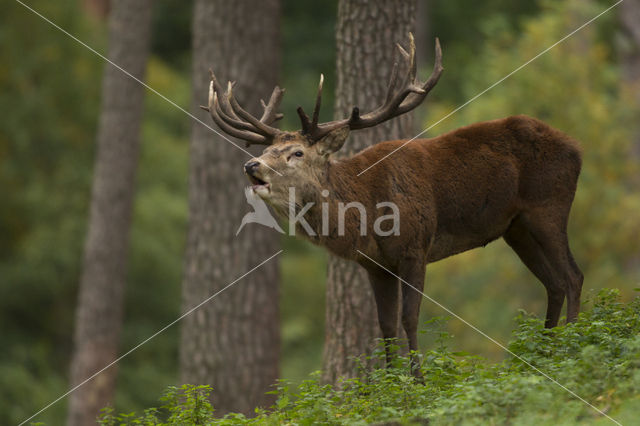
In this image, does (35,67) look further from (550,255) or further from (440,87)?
(550,255)

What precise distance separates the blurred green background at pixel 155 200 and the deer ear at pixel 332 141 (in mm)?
10330

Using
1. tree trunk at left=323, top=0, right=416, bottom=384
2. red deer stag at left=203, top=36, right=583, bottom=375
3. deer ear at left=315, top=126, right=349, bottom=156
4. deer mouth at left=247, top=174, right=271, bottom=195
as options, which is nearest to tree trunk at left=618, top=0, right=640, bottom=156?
tree trunk at left=323, top=0, right=416, bottom=384

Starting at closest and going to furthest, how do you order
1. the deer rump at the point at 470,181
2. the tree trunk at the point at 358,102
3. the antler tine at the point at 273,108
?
1. the deer rump at the point at 470,181
2. the antler tine at the point at 273,108
3. the tree trunk at the point at 358,102

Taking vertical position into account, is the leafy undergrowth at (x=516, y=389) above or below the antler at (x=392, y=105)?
below

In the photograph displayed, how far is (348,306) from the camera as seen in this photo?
8.76 m

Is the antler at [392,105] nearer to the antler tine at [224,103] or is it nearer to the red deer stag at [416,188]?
the red deer stag at [416,188]

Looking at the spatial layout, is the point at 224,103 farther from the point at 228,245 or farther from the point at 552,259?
the point at 228,245

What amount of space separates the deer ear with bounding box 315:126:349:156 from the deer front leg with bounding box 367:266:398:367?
962 millimetres

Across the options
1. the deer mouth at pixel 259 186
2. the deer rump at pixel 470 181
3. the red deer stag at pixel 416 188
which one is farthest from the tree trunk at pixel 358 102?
the deer mouth at pixel 259 186

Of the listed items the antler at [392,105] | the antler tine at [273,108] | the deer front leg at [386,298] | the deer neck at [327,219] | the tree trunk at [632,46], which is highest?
the tree trunk at [632,46]

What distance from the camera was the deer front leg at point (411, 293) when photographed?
7359mm

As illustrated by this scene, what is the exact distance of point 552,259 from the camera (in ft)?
25.6

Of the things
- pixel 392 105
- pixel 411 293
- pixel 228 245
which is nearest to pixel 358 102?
pixel 392 105

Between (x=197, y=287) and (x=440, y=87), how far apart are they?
15816 mm
